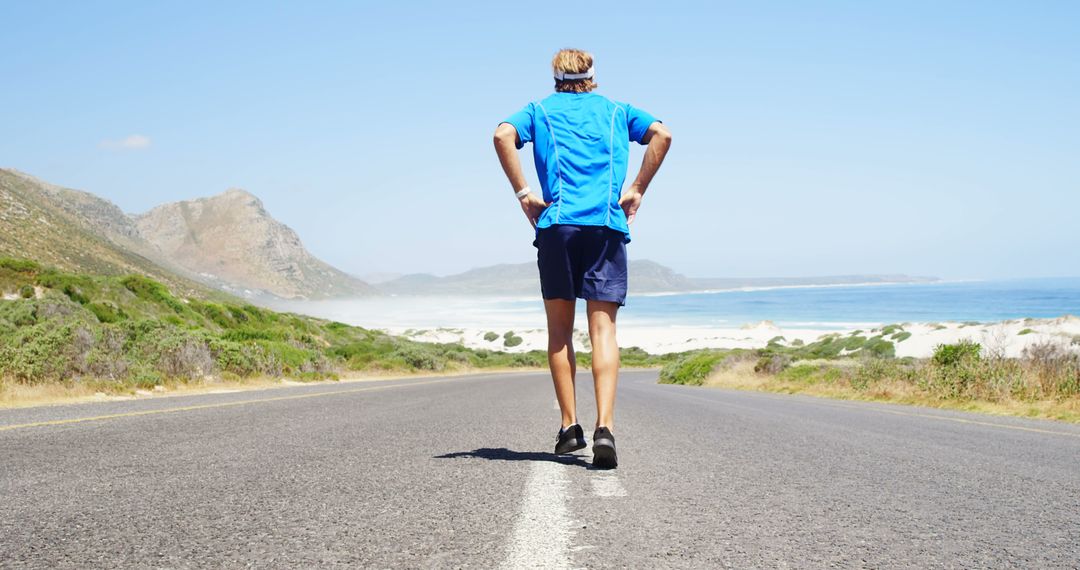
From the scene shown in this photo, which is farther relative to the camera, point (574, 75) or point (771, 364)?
point (771, 364)

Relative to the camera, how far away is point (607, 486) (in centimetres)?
372

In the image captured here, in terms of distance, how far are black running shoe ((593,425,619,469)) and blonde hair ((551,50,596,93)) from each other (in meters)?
1.94

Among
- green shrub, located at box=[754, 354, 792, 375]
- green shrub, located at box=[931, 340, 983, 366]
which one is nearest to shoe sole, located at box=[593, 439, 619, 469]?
green shrub, located at box=[931, 340, 983, 366]

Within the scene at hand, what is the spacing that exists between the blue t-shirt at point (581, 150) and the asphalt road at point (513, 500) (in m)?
1.40

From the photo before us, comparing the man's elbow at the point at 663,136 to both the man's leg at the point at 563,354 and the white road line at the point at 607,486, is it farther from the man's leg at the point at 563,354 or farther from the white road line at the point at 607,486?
the white road line at the point at 607,486

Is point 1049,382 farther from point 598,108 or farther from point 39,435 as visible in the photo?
point 39,435

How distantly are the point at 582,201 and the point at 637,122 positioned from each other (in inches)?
25.2

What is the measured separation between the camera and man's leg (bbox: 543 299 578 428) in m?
4.47

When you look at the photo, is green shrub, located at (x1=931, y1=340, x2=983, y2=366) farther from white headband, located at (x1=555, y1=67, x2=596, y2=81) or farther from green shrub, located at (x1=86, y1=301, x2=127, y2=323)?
green shrub, located at (x1=86, y1=301, x2=127, y2=323)

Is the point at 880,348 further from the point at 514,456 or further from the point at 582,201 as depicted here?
the point at 582,201

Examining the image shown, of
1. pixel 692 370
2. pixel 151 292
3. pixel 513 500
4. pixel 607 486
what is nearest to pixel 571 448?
pixel 607 486

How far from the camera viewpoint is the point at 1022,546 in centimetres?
273

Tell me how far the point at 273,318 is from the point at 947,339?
129ft

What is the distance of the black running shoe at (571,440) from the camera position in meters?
4.54
